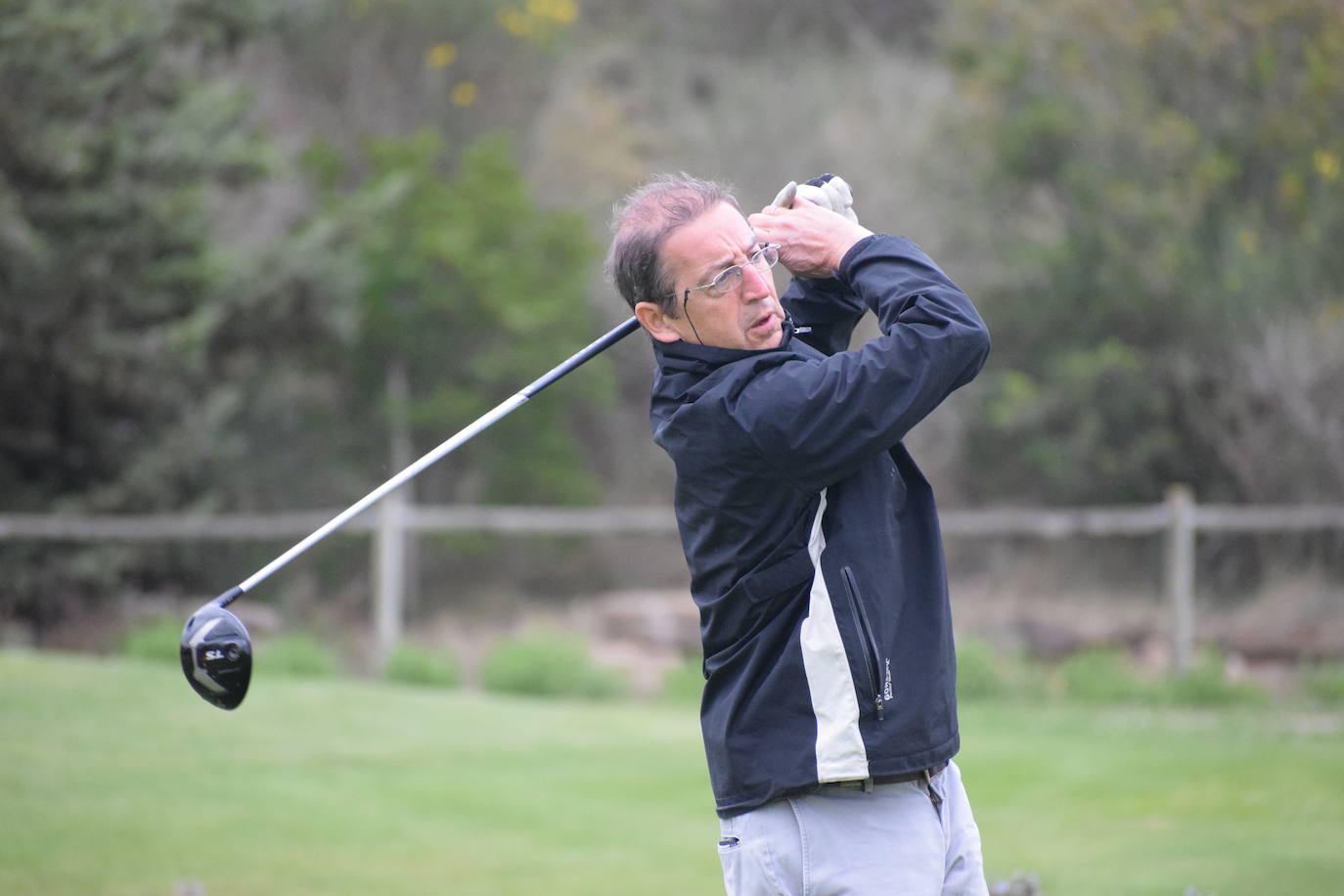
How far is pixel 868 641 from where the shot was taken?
242 cm

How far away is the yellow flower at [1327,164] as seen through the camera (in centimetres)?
1548

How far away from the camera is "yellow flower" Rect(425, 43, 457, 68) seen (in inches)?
912

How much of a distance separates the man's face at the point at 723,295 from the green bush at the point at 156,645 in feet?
32.3

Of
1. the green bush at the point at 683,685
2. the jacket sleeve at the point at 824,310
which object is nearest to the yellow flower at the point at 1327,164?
the green bush at the point at 683,685

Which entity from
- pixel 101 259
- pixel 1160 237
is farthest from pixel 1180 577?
pixel 101 259

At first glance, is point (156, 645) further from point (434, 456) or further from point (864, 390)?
point (864, 390)

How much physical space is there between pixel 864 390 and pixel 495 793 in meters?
5.63

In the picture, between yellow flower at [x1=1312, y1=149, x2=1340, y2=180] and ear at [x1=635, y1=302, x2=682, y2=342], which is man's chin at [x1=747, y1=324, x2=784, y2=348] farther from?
yellow flower at [x1=1312, y1=149, x2=1340, y2=180]

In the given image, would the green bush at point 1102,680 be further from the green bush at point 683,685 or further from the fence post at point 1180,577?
the green bush at point 683,685

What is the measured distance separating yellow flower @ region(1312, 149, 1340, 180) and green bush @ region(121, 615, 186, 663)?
11667 mm

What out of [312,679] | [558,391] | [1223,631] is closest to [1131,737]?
[312,679]

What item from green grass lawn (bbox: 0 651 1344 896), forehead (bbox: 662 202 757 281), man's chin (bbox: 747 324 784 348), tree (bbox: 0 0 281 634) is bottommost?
green grass lawn (bbox: 0 651 1344 896)

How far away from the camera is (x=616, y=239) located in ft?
8.87

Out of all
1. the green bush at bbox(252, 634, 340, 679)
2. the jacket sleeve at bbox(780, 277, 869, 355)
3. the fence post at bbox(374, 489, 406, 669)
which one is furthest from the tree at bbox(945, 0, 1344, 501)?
the jacket sleeve at bbox(780, 277, 869, 355)
